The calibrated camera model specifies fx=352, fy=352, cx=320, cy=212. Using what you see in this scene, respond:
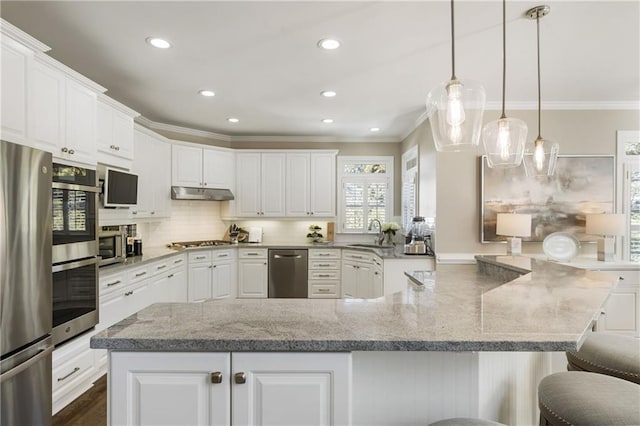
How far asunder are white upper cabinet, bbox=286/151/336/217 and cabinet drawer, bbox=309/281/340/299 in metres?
1.07

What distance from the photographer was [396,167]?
5.79 meters

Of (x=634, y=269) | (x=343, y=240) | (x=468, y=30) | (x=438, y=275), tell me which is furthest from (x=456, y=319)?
(x=343, y=240)

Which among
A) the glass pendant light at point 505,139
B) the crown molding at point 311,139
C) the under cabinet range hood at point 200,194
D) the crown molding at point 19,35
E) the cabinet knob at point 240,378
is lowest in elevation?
the cabinet knob at point 240,378

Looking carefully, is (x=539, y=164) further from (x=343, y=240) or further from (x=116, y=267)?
(x=343, y=240)

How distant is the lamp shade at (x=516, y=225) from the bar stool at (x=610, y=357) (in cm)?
178

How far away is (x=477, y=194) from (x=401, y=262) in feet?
3.70

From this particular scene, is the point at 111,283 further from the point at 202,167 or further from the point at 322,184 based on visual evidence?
the point at 322,184

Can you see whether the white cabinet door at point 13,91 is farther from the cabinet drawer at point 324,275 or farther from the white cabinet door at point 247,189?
the cabinet drawer at point 324,275

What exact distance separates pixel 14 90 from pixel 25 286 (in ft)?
3.58

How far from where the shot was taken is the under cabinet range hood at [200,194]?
4.64m

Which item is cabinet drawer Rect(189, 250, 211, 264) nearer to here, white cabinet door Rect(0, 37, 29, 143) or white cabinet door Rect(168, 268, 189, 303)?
white cabinet door Rect(168, 268, 189, 303)

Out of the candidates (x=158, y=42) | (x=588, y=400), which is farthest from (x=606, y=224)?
(x=158, y=42)

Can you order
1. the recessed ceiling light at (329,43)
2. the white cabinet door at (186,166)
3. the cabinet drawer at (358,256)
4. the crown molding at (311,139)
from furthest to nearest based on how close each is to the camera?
1. the crown molding at (311,139)
2. the cabinet drawer at (358,256)
3. the white cabinet door at (186,166)
4. the recessed ceiling light at (329,43)

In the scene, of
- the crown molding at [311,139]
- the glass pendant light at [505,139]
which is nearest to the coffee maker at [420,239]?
the crown molding at [311,139]
